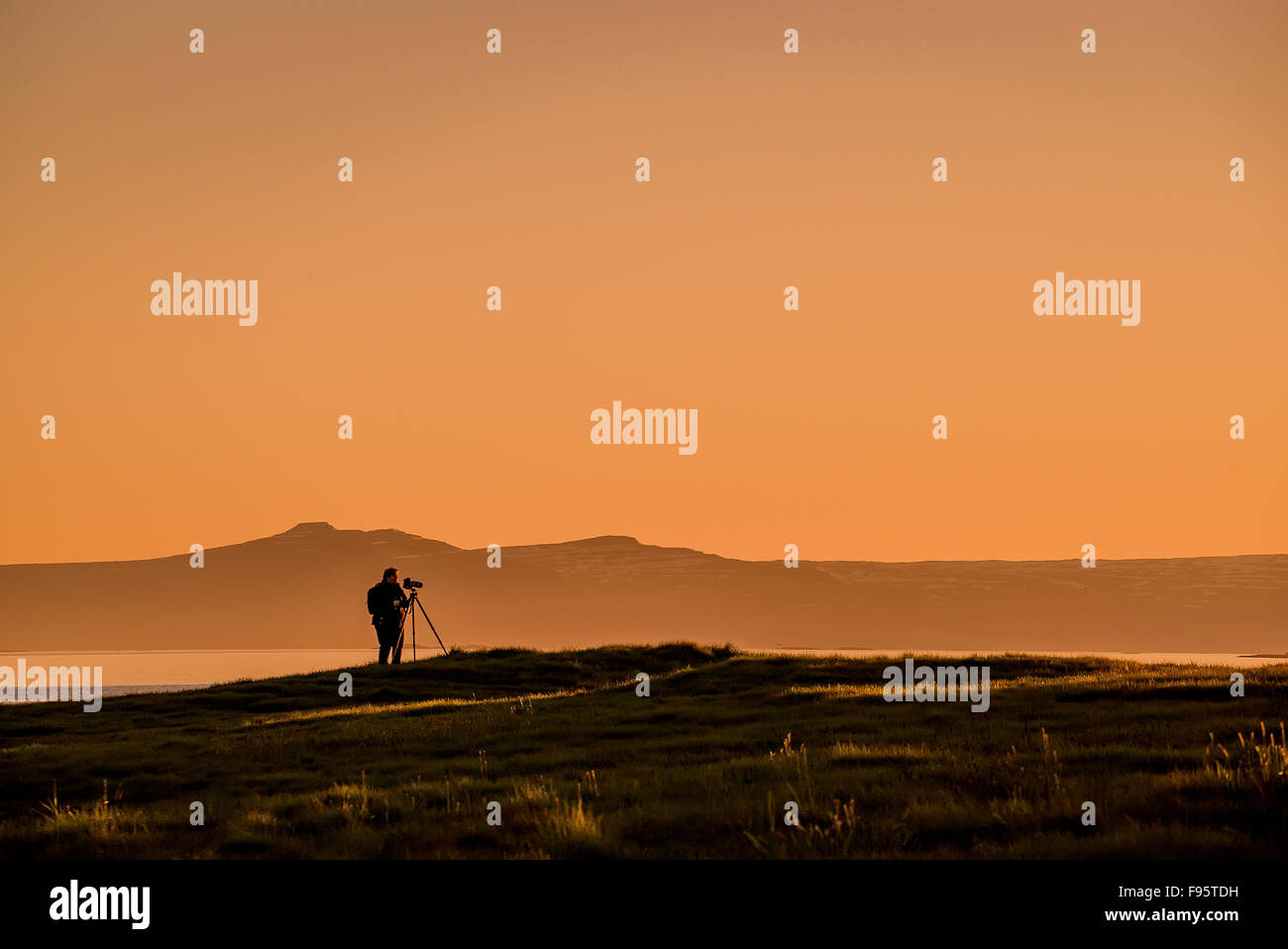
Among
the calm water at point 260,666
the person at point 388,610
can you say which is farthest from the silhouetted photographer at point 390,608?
the calm water at point 260,666

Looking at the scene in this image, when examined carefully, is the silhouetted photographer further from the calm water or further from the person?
the calm water

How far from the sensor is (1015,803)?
12.5 m

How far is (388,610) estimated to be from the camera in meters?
38.4

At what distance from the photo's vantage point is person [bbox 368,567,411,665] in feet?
124

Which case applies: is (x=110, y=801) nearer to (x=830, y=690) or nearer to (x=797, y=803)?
(x=797, y=803)

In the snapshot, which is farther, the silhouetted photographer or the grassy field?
the silhouetted photographer

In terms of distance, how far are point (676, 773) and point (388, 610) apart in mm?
23371

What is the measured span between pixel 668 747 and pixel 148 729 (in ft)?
44.5

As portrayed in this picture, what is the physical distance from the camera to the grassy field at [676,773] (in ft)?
39.2

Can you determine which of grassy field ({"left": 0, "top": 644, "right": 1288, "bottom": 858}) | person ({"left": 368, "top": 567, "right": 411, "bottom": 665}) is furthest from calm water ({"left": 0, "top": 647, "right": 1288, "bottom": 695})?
grassy field ({"left": 0, "top": 644, "right": 1288, "bottom": 858})

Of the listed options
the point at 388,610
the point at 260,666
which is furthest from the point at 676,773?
the point at 260,666

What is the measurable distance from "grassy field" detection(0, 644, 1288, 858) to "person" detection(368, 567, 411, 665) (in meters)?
5.23
